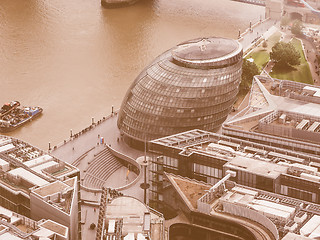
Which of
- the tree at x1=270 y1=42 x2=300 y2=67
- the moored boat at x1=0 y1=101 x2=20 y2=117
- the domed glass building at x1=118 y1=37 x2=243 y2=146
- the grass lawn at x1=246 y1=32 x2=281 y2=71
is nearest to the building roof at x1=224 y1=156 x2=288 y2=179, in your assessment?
the domed glass building at x1=118 y1=37 x2=243 y2=146

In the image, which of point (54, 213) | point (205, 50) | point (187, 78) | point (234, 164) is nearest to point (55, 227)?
point (54, 213)

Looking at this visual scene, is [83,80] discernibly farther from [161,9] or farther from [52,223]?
[52,223]

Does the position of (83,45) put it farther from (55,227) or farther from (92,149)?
(55,227)

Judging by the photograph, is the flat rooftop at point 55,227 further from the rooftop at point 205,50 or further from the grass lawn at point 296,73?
the grass lawn at point 296,73

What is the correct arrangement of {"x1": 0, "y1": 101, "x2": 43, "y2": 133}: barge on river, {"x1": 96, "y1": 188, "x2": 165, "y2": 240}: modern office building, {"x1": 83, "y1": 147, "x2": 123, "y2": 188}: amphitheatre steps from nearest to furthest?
{"x1": 96, "y1": 188, "x2": 165, "y2": 240}: modern office building → {"x1": 83, "y1": 147, "x2": 123, "y2": 188}: amphitheatre steps → {"x1": 0, "y1": 101, "x2": 43, "y2": 133}: barge on river

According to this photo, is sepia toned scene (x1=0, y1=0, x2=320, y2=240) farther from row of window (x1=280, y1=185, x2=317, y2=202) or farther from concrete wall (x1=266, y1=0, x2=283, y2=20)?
concrete wall (x1=266, y1=0, x2=283, y2=20)

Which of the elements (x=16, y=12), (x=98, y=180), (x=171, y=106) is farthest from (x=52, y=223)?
(x=16, y=12)

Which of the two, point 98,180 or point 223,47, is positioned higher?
point 223,47
